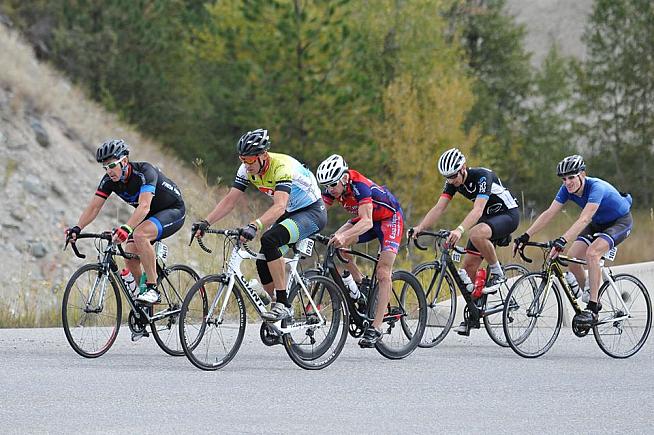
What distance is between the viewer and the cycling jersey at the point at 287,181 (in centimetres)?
1026

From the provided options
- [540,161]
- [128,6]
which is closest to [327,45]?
[128,6]

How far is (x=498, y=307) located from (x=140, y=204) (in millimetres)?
3604

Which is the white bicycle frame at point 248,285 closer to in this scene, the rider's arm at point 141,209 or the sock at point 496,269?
the rider's arm at point 141,209

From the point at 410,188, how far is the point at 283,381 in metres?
35.4

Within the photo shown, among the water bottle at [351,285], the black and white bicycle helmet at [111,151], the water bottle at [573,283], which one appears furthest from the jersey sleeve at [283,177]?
the water bottle at [573,283]

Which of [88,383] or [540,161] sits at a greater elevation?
[540,161]

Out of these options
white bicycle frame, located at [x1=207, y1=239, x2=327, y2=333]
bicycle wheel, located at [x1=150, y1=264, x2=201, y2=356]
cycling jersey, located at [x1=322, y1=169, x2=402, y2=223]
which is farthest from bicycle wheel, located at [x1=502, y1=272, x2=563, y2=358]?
bicycle wheel, located at [x1=150, y1=264, x2=201, y2=356]

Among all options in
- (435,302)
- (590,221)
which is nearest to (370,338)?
(435,302)

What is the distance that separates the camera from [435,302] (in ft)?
38.9

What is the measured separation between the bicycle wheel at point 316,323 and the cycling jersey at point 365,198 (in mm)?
803

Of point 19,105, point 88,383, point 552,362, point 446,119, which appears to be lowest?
point 88,383

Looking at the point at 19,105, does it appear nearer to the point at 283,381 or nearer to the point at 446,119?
the point at 446,119

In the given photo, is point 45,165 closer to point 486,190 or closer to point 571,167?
point 486,190

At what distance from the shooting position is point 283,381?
31.6 feet
